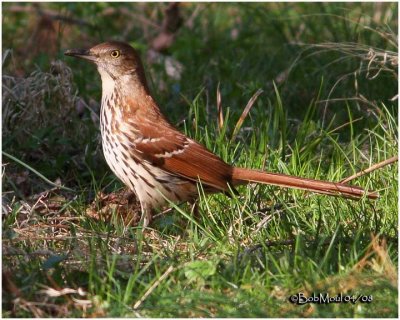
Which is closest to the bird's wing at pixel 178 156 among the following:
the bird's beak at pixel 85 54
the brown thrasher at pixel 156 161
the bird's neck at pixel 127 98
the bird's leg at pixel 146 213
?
the brown thrasher at pixel 156 161

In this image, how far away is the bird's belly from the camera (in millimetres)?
5078

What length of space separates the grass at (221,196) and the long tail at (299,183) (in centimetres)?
7

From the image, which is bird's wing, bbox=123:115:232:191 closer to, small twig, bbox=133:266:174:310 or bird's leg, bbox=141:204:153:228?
bird's leg, bbox=141:204:153:228

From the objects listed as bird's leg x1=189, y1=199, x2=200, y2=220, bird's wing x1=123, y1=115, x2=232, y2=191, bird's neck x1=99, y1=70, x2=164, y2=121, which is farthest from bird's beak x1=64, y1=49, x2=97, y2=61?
bird's leg x1=189, y1=199, x2=200, y2=220

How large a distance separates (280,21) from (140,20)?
130 cm

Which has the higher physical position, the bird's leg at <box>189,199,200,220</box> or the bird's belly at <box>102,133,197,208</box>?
the bird's belly at <box>102,133,197,208</box>

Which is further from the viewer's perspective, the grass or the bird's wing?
the bird's wing

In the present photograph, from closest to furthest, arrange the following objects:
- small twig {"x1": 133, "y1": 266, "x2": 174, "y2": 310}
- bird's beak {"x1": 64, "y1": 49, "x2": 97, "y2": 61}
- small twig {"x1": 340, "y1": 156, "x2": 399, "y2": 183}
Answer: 1. small twig {"x1": 133, "y1": 266, "x2": 174, "y2": 310}
2. small twig {"x1": 340, "y1": 156, "x2": 399, "y2": 183}
3. bird's beak {"x1": 64, "y1": 49, "x2": 97, "y2": 61}

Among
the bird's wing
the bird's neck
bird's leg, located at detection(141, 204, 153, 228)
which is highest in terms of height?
the bird's neck

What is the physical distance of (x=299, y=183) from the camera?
15.9ft

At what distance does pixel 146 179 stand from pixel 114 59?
30.5 inches

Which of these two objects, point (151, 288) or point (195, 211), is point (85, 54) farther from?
point (151, 288)

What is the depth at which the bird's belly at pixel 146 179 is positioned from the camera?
200 inches

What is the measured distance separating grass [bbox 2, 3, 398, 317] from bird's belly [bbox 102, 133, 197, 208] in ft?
0.36
